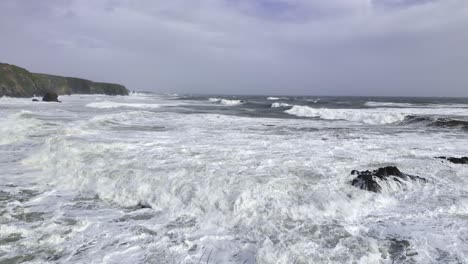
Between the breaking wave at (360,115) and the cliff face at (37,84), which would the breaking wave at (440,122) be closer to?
the breaking wave at (360,115)

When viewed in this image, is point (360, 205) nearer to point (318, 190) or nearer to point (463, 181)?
point (318, 190)

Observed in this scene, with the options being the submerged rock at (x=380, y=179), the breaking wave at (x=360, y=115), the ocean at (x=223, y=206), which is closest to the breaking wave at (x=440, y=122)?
the breaking wave at (x=360, y=115)

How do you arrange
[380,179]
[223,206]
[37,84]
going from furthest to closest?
1. [37,84]
2. [380,179]
3. [223,206]

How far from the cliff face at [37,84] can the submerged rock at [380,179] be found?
6116cm

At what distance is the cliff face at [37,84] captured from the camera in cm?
5719

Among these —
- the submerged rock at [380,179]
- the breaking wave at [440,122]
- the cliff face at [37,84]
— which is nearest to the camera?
the submerged rock at [380,179]

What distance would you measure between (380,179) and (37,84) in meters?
72.7

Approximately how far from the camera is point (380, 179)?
707cm

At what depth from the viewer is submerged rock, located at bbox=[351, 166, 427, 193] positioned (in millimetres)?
6840

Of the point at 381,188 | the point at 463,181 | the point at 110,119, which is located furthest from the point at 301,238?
the point at 110,119

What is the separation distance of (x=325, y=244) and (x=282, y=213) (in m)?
1.15

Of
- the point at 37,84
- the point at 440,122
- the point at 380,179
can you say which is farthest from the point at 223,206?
the point at 37,84

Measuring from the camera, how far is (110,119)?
19625 mm

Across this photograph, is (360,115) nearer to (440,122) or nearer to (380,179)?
(440,122)
